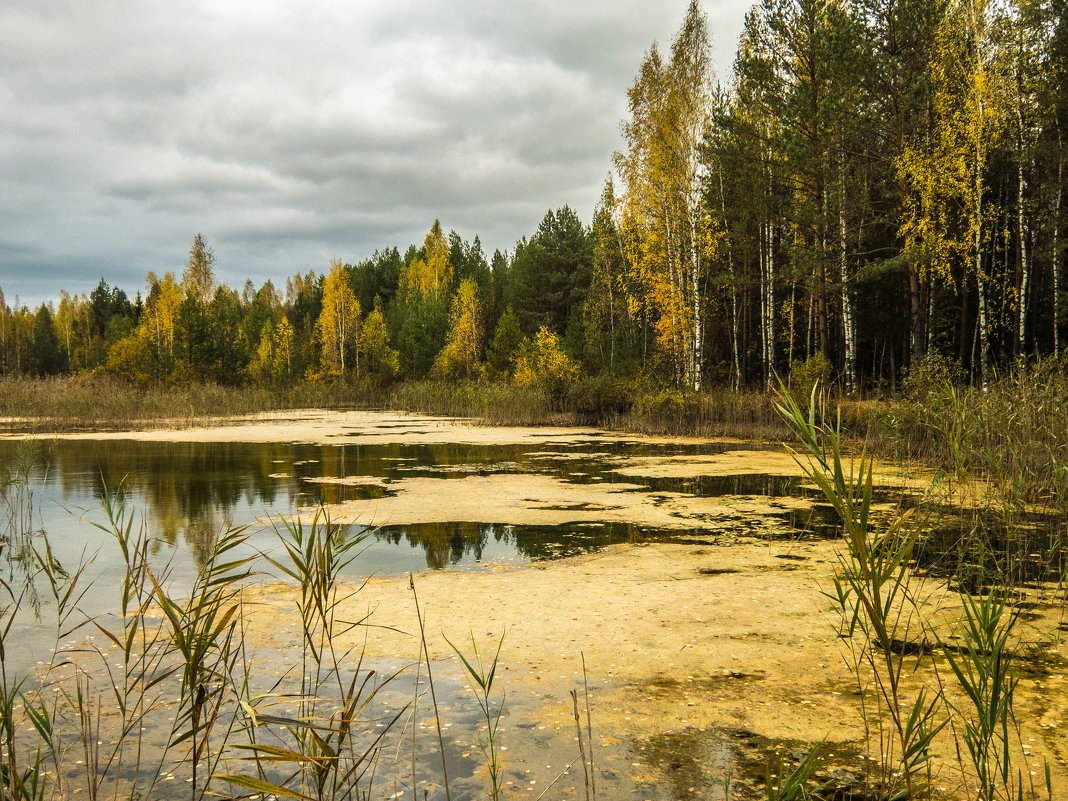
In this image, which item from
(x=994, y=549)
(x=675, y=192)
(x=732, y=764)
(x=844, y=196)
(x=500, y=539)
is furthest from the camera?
(x=675, y=192)

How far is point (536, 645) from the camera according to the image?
383 cm

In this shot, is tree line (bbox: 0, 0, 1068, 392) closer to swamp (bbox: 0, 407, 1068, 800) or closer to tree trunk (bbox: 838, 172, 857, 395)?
tree trunk (bbox: 838, 172, 857, 395)

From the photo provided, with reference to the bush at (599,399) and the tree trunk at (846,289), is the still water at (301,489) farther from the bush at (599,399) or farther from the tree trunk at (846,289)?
the bush at (599,399)

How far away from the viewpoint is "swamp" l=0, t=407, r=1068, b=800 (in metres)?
2.09

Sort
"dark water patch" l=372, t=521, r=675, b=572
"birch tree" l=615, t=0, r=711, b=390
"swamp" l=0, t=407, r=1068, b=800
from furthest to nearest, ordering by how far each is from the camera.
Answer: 1. "birch tree" l=615, t=0, r=711, b=390
2. "dark water patch" l=372, t=521, r=675, b=572
3. "swamp" l=0, t=407, r=1068, b=800

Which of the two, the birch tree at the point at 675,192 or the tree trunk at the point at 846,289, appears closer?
the tree trunk at the point at 846,289

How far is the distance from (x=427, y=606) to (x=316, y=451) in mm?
10094

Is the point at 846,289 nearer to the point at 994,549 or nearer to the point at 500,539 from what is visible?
the point at 994,549

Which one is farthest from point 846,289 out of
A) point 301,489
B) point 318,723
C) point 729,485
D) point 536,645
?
point 318,723

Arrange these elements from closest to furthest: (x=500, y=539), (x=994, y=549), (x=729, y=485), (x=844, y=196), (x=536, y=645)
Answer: (x=536, y=645) < (x=994, y=549) < (x=500, y=539) < (x=729, y=485) < (x=844, y=196)

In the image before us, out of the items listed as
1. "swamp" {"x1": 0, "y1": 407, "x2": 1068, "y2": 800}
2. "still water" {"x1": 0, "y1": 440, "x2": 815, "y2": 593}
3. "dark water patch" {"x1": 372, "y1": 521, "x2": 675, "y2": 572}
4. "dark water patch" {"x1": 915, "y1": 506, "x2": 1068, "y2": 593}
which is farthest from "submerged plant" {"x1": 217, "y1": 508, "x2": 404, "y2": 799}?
Answer: "dark water patch" {"x1": 915, "y1": 506, "x2": 1068, "y2": 593}

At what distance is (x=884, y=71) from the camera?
1462 cm

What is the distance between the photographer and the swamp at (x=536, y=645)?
6.85ft

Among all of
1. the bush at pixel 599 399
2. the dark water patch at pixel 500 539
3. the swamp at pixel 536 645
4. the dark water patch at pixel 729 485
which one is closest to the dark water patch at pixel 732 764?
the swamp at pixel 536 645
